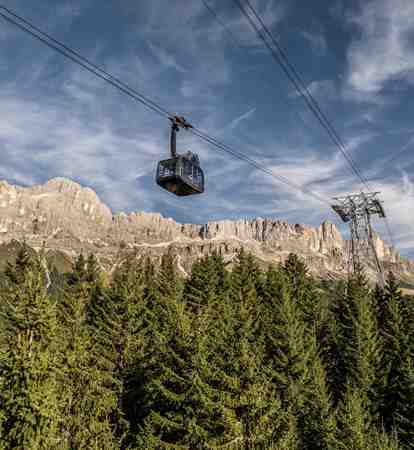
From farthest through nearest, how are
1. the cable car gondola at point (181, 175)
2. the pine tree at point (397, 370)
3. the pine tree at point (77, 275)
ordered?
the pine tree at point (77, 275) → the pine tree at point (397, 370) → the cable car gondola at point (181, 175)

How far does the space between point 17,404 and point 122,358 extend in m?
15.8

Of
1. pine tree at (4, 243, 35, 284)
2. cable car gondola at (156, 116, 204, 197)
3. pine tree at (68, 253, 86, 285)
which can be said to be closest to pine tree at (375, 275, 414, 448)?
cable car gondola at (156, 116, 204, 197)

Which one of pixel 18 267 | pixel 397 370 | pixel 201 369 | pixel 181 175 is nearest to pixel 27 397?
pixel 201 369

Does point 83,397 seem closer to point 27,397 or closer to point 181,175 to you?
point 27,397

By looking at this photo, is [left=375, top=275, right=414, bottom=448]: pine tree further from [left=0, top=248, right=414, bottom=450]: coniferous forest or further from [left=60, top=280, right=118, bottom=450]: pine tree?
[left=60, top=280, right=118, bottom=450]: pine tree

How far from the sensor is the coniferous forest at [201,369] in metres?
21.0

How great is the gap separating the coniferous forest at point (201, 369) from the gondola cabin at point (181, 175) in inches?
379

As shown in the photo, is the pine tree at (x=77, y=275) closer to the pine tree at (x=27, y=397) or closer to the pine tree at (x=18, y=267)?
the pine tree at (x=18, y=267)

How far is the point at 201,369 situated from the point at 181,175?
1180cm

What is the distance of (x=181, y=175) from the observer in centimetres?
1930

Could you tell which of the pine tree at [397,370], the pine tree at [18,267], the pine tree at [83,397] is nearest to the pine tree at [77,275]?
the pine tree at [18,267]

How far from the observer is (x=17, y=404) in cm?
1956

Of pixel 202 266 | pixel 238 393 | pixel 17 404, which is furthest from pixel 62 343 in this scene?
pixel 202 266

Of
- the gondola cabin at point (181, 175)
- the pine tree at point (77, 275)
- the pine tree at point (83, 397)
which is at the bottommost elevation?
the pine tree at point (83, 397)
